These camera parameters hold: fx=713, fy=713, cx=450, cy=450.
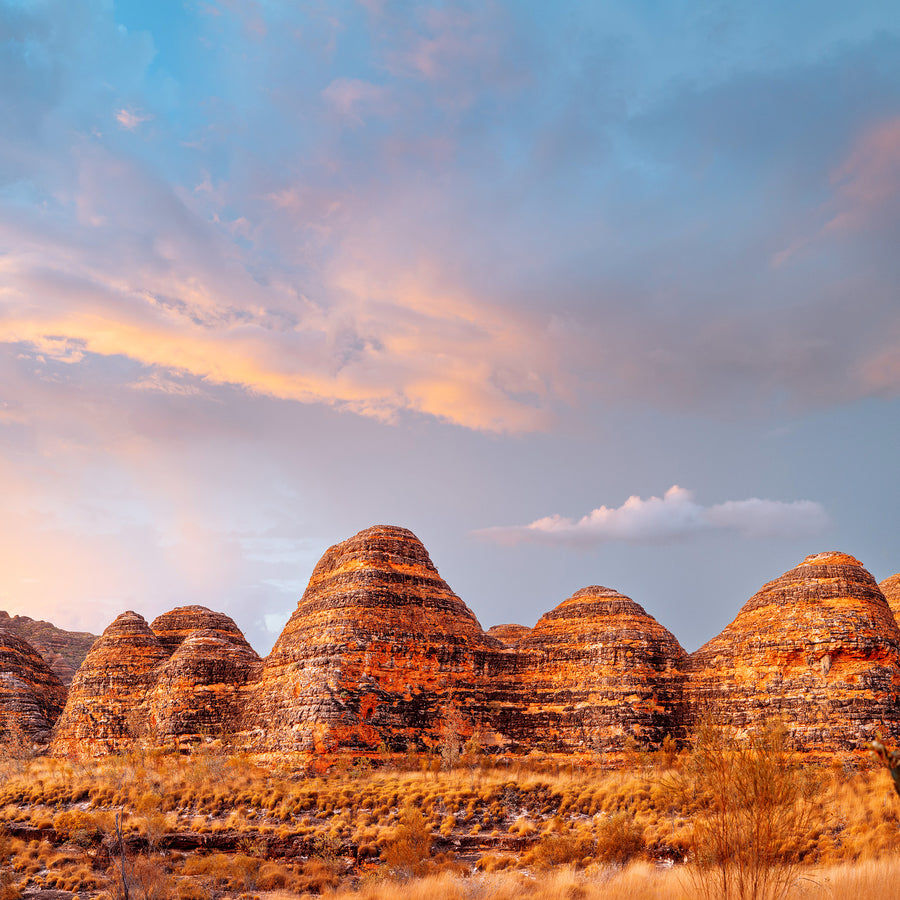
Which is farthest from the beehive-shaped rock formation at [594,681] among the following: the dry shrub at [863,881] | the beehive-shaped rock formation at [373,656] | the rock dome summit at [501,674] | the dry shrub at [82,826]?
the dry shrub at [82,826]

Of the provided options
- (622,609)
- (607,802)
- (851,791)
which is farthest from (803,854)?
(622,609)

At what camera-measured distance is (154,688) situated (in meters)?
43.6

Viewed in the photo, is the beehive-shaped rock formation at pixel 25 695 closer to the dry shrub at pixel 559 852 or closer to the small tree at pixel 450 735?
the small tree at pixel 450 735

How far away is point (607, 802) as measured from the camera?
2764 cm

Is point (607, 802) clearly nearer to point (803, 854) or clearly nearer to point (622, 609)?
point (803, 854)

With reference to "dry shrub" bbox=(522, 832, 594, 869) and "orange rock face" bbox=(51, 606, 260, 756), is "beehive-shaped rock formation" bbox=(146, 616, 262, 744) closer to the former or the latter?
"orange rock face" bbox=(51, 606, 260, 756)

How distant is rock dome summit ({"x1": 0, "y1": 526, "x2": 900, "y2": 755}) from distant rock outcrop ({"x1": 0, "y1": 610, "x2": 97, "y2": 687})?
42.3m

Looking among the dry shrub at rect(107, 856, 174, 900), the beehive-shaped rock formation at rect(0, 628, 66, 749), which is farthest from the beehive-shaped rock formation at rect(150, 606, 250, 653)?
the dry shrub at rect(107, 856, 174, 900)

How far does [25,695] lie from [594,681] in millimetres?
38024

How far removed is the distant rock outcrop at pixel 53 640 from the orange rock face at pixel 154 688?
32.2 m

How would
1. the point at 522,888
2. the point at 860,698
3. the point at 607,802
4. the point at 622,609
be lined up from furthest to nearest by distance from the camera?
the point at 622,609, the point at 860,698, the point at 607,802, the point at 522,888

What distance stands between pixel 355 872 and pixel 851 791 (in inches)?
712

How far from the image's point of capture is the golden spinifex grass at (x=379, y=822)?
23422mm

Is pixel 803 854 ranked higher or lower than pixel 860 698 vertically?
lower
